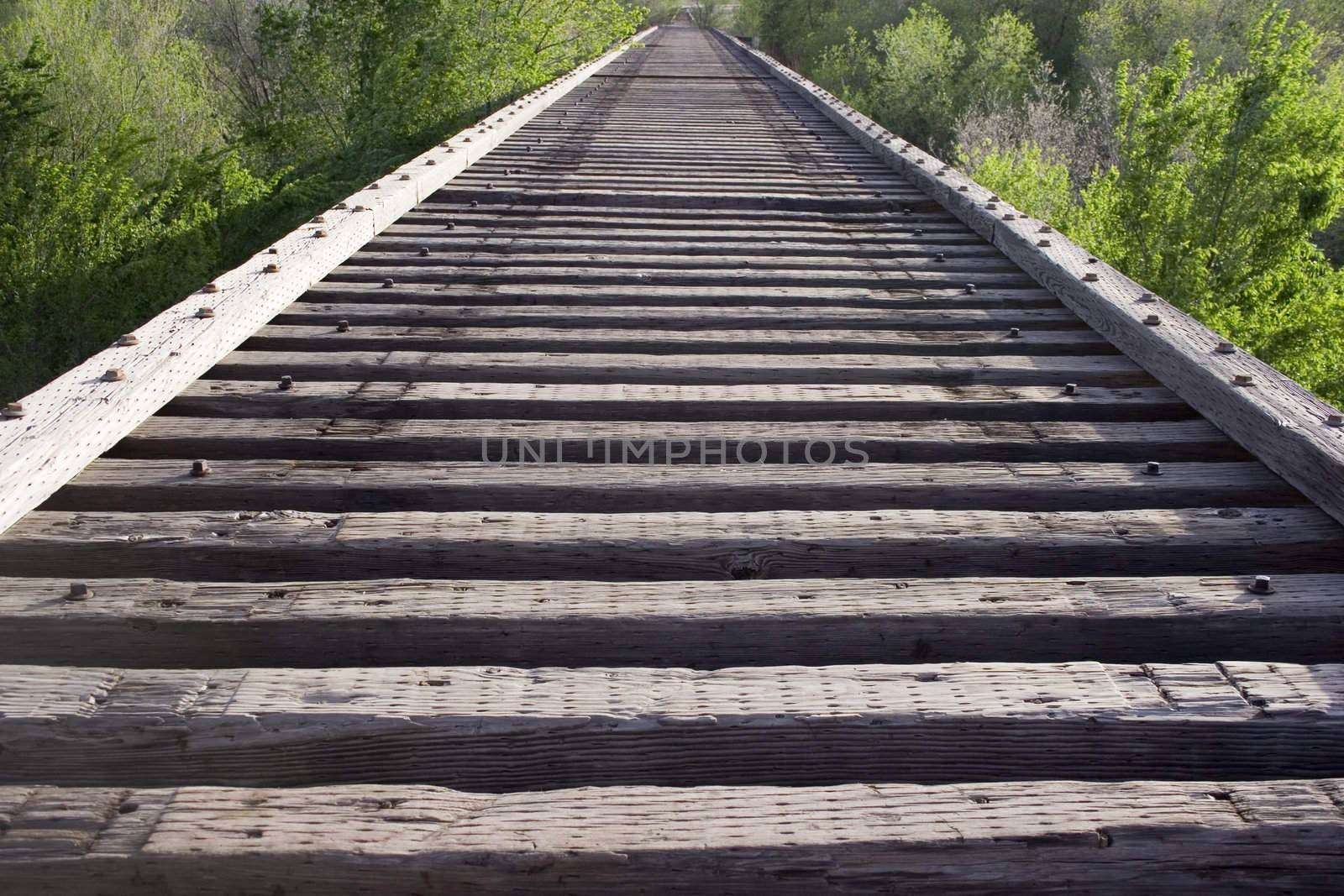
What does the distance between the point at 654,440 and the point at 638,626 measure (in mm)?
832

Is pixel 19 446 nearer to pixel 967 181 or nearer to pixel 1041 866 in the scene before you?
pixel 1041 866

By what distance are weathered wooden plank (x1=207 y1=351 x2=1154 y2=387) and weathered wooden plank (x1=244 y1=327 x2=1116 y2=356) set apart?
0.28 ft

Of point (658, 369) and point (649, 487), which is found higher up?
point (658, 369)

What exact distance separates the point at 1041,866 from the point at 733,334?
228cm

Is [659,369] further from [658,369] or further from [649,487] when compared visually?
[649,487]

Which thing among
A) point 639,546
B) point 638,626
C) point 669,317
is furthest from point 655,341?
point 638,626

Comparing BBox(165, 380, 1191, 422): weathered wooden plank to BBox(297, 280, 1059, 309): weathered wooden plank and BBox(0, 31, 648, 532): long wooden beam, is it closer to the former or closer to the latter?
BBox(0, 31, 648, 532): long wooden beam

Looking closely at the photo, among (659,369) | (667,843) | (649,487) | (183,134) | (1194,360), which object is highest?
(183,134)

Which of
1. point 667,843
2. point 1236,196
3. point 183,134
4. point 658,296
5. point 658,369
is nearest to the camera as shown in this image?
point 667,843

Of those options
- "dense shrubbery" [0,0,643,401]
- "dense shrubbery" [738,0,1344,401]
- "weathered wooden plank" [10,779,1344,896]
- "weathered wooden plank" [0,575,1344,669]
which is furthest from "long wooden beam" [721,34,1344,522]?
"dense shrubbery" [0,0,643,401]

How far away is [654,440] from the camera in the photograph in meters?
2.59

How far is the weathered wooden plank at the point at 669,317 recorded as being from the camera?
11.5 ft

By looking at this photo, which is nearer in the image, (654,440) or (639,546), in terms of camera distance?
(639,546)

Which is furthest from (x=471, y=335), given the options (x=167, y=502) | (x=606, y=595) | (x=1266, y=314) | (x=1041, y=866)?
(x=1266, y=314)
